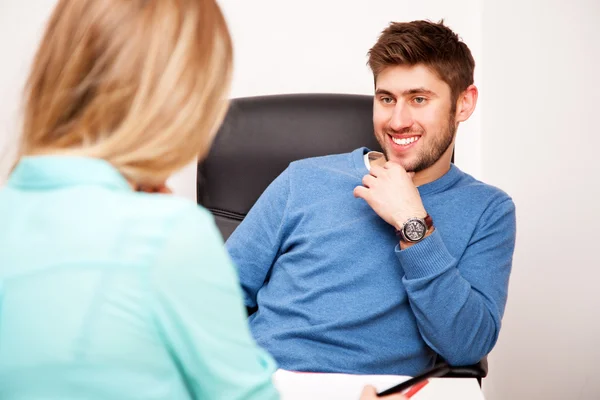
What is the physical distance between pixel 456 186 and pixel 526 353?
2.99 ft

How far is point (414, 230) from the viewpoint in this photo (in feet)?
4.71

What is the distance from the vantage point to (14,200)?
68 cm

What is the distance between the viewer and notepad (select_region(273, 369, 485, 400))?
3.60 feet

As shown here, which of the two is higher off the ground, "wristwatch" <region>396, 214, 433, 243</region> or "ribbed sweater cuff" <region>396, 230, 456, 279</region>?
"wristwatch" <region>396, 214, 433, 243</region>

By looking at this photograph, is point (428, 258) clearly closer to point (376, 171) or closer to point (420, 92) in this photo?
point (376, 171)

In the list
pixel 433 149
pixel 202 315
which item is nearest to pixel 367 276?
pixel 433 149

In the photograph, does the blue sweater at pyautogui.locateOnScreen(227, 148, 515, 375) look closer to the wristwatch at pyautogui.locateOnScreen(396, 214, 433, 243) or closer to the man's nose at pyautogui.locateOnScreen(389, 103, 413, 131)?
the wristwatch at pyautogui.locateOnScreen(396, 214, 433, 243)

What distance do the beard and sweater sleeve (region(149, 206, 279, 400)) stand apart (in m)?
1.04

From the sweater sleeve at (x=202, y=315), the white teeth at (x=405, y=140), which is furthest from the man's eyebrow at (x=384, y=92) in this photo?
the sweater sleeve at (x=202, y=315)

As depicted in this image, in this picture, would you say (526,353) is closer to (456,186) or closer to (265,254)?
(456,186)

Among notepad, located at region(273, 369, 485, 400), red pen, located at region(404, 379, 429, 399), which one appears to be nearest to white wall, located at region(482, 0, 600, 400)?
notepad, located at region(273, 369, 485, 400)

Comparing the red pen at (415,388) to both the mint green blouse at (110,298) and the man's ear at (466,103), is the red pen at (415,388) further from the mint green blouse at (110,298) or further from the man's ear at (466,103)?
the man's ear at (466,103)

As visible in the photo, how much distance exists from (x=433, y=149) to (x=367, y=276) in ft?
1.19

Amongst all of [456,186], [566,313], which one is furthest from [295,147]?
[566,313]
